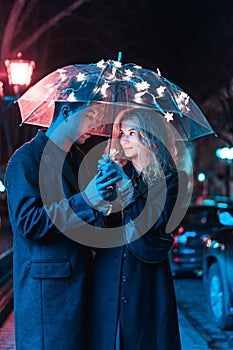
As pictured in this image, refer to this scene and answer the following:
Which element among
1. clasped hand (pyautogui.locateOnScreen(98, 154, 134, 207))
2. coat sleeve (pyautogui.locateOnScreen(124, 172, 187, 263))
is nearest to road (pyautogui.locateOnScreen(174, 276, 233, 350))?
coat sleeve (pyautogui.locateOnScreen(124, 172, 187, 263))

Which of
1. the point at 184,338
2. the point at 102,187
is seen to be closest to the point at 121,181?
the point at 102,187

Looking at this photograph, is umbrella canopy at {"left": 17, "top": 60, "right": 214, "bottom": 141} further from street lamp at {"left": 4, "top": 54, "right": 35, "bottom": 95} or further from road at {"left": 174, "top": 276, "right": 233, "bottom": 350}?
street lamp at {"left": 4, "top": 54, "right": 35, "bottom": 95}

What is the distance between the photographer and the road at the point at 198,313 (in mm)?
6758

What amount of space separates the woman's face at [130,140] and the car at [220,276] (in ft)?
12.4

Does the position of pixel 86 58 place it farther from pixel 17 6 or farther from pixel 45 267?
pixel 45 267

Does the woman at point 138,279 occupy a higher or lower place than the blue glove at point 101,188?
lower

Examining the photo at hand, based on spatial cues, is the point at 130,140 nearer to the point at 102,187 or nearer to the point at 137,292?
the point at 102,187

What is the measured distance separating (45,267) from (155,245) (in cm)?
54

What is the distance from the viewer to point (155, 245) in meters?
3.20

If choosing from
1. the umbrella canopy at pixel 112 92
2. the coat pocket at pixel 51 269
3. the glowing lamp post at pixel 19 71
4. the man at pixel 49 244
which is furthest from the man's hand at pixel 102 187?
the glowing lamp post at pixel 19 71

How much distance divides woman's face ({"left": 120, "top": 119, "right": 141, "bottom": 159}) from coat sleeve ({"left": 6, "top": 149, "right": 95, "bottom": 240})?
20.5 inches

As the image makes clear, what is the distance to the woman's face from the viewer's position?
11.3ft

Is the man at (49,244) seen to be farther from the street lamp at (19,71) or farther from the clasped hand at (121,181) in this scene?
the street lamp at (19,71)

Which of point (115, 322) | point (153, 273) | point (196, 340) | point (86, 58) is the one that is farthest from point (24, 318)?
point (86, 58)
